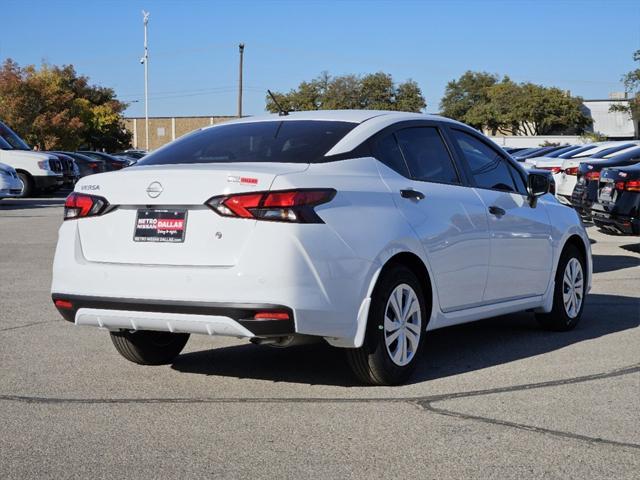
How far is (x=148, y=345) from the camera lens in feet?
23.5

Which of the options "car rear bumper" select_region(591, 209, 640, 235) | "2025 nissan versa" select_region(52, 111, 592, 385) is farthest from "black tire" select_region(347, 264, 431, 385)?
"car rear bumper" select_region(591, 209, 640, 235)

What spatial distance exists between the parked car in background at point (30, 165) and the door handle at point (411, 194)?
24.7 m

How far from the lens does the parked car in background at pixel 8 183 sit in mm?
25172

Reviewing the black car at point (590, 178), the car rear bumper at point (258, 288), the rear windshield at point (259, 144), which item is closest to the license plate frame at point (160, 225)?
the car rear bumper at point (258, 288)

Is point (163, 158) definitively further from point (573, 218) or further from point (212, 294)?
point (573, 218)

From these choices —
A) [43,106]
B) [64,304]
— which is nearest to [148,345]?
[64,304]

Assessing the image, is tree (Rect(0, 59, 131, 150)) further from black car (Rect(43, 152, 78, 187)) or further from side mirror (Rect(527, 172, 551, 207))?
side mirror (Rect(527, 172, 551, 207))

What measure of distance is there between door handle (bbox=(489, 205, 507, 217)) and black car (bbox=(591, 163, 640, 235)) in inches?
329

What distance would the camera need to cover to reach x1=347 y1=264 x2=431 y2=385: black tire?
6.27m

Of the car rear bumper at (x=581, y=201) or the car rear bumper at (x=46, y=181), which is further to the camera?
the car rear bumper at (x=46, y=181)

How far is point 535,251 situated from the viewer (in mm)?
8195

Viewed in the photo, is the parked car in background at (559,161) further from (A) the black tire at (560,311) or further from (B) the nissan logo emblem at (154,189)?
(B) the nissan logo emblem at (154,189)

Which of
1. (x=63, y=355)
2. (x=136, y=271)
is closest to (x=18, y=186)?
(x=63, y=355)

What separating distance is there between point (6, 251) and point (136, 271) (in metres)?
9.78
